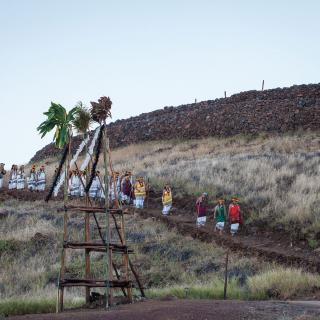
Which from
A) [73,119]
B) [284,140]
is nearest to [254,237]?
[73,119]

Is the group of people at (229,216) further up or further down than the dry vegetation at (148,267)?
further up

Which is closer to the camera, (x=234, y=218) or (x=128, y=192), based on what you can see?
(x=234, y=218)

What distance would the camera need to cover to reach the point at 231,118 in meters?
55.5

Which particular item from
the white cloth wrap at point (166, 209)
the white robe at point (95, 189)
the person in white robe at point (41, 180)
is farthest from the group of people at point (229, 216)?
the person in white robe at point (41, 180)

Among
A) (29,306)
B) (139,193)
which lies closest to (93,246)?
(29,306)

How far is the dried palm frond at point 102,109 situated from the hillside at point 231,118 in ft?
115

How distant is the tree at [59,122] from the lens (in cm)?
1639

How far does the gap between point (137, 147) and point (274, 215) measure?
30581 millimetres

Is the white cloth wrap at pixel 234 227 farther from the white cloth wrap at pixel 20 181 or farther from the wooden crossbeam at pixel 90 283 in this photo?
the white cloth wrap at pixel 20 181

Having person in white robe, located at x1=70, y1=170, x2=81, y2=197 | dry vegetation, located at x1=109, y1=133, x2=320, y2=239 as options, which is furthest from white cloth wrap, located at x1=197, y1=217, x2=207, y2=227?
person in white robe, located at x1=70, y1=170, x2=81, y2=197

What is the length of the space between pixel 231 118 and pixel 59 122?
40.0m

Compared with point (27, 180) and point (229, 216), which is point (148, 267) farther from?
point (27, 180)

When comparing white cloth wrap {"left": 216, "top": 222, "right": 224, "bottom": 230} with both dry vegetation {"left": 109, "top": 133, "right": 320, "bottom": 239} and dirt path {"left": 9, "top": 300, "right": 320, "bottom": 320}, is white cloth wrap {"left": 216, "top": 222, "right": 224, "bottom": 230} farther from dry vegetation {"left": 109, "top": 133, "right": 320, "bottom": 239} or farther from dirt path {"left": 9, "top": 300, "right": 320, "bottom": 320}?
dirt path {"left": 9, "top": 300, "right": 320, "bottom": 320}

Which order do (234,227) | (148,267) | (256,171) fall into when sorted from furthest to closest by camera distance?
(256,171), (234,227), (148,267)
